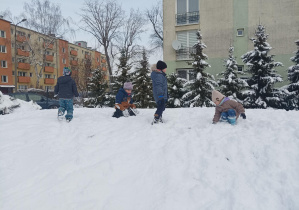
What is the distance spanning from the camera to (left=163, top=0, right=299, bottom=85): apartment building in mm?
17703

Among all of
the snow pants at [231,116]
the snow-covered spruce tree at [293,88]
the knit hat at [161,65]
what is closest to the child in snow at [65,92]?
the knit hat at [161,65]

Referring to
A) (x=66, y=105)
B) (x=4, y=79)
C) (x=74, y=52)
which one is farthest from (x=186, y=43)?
(x=74, y=52)

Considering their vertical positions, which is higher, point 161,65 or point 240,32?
point 240,32

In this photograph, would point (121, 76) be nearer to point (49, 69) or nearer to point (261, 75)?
point (261, 75)

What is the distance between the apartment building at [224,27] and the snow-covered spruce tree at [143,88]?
4142 millimetres

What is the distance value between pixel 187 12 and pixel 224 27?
3.57m

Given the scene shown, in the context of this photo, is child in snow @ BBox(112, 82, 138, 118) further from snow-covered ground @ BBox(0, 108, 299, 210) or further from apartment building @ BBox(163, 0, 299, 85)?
apartment building @ BBox(163, 0, 299, 85)

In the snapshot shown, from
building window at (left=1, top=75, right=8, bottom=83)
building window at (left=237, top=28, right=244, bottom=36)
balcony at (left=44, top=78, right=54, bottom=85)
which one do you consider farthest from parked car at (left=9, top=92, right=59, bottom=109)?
balcony at (left=44, top=78, right=54, bottom=85)

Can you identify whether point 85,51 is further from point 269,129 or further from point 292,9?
point 269,129

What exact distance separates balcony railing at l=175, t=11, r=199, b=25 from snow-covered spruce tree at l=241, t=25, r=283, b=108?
23.0 ft

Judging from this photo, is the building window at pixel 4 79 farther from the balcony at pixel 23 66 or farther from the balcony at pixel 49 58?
the balcony at pixel 49 58

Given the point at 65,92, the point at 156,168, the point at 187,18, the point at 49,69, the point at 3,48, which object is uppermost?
the point at 3,48

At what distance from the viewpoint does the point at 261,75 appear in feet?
46.2

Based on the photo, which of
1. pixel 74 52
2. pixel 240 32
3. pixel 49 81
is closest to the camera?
pixel 240 32
